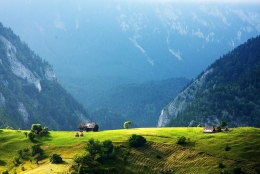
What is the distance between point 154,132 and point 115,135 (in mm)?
14948

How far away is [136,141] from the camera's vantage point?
482ft

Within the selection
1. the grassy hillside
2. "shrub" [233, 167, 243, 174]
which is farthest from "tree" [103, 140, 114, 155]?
"shrub" [233, 167, 243, 174]

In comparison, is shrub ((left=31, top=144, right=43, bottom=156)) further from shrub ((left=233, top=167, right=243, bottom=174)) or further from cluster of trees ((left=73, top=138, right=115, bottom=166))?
shrub ((left=233, top=167, right=243, bottom=174))

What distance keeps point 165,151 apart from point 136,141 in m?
10.8

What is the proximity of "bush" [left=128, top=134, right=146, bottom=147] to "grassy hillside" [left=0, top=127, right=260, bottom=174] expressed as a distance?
1816 mm

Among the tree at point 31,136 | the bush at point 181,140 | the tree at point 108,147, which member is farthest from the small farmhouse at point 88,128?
the bush at point 181,140

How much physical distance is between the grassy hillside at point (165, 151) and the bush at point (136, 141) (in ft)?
5.96

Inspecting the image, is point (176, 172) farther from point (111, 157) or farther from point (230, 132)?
point (230, 132)

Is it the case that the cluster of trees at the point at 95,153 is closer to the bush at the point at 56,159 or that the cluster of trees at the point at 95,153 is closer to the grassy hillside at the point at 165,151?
the grassy hillside at the point at 165,151

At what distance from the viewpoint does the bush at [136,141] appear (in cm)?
14675

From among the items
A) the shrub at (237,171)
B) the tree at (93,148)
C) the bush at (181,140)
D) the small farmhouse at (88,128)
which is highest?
the small farmhouse at (88,128)

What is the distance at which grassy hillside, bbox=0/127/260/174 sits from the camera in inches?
5108

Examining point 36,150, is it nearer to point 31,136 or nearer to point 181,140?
point 31,136

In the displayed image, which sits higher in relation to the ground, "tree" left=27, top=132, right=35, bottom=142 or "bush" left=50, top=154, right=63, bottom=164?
"tree" left=27, top=132, right=35, bottom=142
